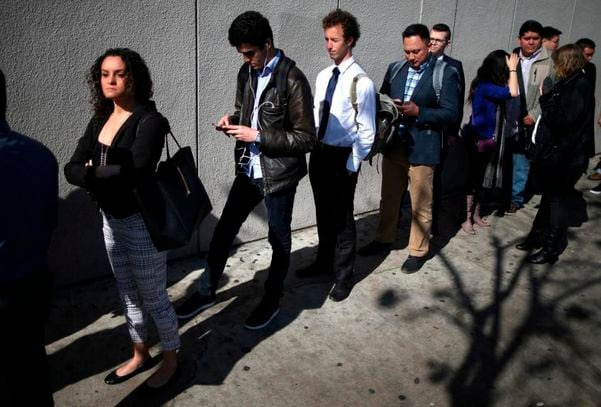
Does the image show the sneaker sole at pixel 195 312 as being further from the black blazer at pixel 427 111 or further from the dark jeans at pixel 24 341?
the black blazer at pixel 427 111

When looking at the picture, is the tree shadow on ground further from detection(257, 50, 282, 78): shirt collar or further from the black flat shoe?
detection(257, 50, 282, 78): shirt collar

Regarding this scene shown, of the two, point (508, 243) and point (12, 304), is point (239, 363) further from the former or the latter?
point (508, 243)

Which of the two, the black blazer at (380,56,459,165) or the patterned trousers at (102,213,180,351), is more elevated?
the black blazer at (380,56,459,165)

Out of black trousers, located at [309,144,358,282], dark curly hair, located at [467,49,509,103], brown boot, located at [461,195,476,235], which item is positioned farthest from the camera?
brown boot, located at [461,195,476,235]

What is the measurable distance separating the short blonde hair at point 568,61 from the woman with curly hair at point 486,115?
0.72 metres

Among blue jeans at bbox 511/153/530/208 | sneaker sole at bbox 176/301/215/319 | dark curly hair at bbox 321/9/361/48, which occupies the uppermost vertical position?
dark curly hair at bbox 321/9/361/48

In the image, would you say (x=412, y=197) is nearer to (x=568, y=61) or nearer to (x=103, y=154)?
(x=568, y=61)

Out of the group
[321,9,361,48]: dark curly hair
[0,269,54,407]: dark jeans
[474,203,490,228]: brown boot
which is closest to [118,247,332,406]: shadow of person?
[0,269,54,407]: dark jeans

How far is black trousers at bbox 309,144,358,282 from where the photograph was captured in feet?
12.5

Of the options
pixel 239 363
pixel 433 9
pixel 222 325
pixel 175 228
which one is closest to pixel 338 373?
pixel 239 363

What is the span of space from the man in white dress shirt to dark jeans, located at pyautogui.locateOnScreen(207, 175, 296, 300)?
0.52 meters

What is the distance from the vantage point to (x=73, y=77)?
3604 millimetres

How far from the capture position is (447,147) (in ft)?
15.4

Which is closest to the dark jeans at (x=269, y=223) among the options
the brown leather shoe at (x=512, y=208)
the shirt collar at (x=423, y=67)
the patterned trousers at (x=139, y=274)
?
the patterned trousers at (x=139, y=274)
